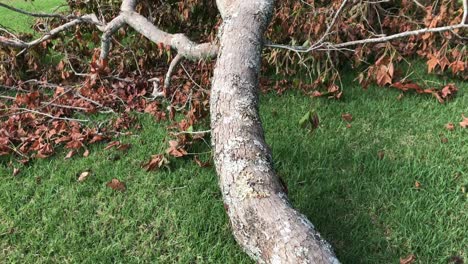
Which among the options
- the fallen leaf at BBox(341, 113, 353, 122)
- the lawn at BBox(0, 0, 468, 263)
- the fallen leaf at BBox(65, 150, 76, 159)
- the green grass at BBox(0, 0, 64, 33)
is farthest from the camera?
the green grass at BBox(0, 0, 64, 33)

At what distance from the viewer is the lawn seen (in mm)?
2154

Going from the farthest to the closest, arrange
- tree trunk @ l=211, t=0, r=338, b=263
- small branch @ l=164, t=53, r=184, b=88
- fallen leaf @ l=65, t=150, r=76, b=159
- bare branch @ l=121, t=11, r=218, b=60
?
small branch @ l=164, t=53, r=184, b=88 < bare branch @ l=121, t=11, r=218, b=60 < fallen leaf @ l=65, t=150, r=76, b=159 < tree trunk @ l=211, t=0, r=338, b=263

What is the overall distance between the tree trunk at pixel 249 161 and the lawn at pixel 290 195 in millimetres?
360

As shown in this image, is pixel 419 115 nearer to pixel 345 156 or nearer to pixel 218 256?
pixel 345 156

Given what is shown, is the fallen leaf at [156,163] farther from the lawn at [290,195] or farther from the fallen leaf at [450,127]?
the fallen leaf at [450,127]

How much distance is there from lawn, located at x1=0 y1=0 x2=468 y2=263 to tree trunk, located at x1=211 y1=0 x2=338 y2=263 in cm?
36

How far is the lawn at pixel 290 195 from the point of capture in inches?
84.8

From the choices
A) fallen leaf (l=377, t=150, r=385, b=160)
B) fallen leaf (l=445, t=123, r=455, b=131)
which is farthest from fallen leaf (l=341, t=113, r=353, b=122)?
fallen leaf (l=445, t=123, r=455, b=131)

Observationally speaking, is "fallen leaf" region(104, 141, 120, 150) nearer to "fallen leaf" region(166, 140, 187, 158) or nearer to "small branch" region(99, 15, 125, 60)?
"fallen leaf" region(166, 140, 187, 158)

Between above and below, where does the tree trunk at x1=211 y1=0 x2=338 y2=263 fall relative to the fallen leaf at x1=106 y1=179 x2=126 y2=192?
above

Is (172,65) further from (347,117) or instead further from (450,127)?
(450,127)

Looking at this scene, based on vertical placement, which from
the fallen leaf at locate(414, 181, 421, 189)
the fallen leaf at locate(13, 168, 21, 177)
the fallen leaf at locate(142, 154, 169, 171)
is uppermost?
the fallen leaf at locate(414, 181, 421, 189)

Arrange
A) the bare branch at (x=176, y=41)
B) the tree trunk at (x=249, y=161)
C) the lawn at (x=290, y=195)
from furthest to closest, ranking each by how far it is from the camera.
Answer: the bare branch at (x=176, y=41) → the lawn at (x=290, y=195) → the tree trunk at (x=249, y=161)

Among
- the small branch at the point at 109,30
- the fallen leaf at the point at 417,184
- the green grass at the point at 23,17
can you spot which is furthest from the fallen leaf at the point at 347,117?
the green grass at the point at 23,17
